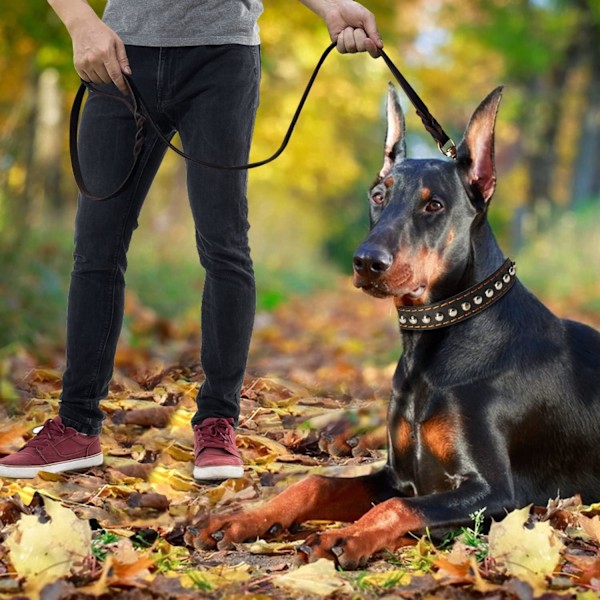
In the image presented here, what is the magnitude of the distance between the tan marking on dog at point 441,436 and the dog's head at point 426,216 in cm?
42

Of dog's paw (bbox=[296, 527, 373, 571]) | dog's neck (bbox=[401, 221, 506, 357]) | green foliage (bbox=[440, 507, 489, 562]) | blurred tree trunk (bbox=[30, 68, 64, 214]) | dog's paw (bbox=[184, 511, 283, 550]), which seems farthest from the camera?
blurred tree trunk (bbox=[30, 68, 64, 214])

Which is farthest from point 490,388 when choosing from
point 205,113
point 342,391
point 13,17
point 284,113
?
point 284,113

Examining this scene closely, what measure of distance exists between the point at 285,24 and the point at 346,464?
980cm

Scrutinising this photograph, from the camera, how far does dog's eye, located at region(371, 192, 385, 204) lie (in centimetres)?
354

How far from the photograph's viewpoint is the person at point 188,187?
12.8ft

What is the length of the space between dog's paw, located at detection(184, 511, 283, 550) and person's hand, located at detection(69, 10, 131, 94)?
1668mm

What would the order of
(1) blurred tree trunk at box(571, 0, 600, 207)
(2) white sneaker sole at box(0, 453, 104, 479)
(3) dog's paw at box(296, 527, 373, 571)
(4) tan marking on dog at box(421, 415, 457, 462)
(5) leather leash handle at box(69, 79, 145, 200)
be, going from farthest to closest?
(1) blurred tree trunk at box(571, 0, 600, 207) → (2) white sneaker sole at box(0, 453, 104, 479) → (5) leather leash handle at box(69, 79, 145, 200) → (4) tan marking on dog at box(421, 415, 457, 462) → (3) dog's paw at box(296, 527, 373, 571)

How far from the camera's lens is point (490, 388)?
339 centimetres

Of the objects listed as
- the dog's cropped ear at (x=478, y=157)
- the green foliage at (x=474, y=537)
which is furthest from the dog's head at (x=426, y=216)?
the green foliage at (x=474, y=537)

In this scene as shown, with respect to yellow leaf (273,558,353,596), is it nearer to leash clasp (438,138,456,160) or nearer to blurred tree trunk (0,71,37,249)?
leash clasp (438,138,456,160)

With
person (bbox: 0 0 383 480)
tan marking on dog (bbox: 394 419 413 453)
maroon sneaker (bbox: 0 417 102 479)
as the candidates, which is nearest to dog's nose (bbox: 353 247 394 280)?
tan marking on dog (bbox: 394 419 413 453)

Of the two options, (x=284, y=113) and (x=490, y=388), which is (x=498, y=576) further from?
(x=284, y=113)

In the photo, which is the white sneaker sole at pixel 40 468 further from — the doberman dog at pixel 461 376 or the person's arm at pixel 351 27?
the person's arm at pixel 351 27

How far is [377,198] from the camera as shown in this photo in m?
3.56
